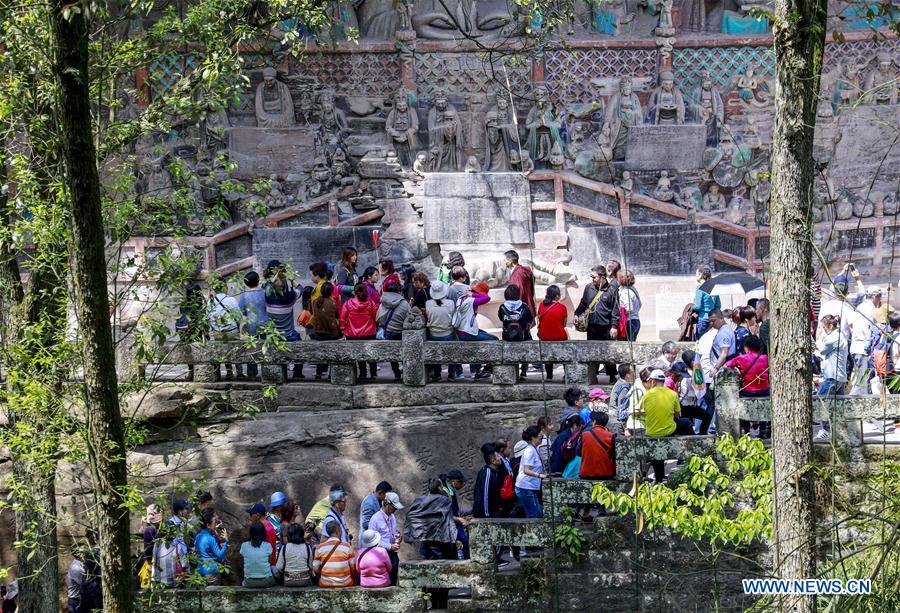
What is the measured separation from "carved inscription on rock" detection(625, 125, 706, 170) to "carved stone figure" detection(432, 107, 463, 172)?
3030mm

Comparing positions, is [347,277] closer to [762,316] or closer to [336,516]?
[336,516]

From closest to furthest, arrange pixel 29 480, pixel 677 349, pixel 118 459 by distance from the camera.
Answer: pixel 118 459 → pixel 29 480 → pixel 677 349

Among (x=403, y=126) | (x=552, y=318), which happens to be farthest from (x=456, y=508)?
(x=403, y=126)

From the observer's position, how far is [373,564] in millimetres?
12969

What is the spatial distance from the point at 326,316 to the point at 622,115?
874 centimetres

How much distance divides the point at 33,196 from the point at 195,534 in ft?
12.9

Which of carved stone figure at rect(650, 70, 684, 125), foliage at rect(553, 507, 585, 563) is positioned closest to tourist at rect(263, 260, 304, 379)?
foliage at rect(553, 507, 585, 563)

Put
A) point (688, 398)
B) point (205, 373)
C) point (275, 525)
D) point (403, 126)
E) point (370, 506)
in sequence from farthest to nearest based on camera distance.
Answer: point (403, 126) < point (205, 373) < point (688, 398) < point (275, 525) < point (370, 506)

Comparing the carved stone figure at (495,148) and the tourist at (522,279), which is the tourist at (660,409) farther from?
the carved stone figure at (495,148)

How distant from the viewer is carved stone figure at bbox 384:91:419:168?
22.2 meters

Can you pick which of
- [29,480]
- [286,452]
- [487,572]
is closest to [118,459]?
[29,480]

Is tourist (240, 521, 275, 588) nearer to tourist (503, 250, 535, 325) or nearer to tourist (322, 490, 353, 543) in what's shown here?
tourist (322, 490, 353, 543)

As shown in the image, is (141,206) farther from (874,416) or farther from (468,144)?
(468,144)

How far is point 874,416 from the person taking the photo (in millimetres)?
12758
